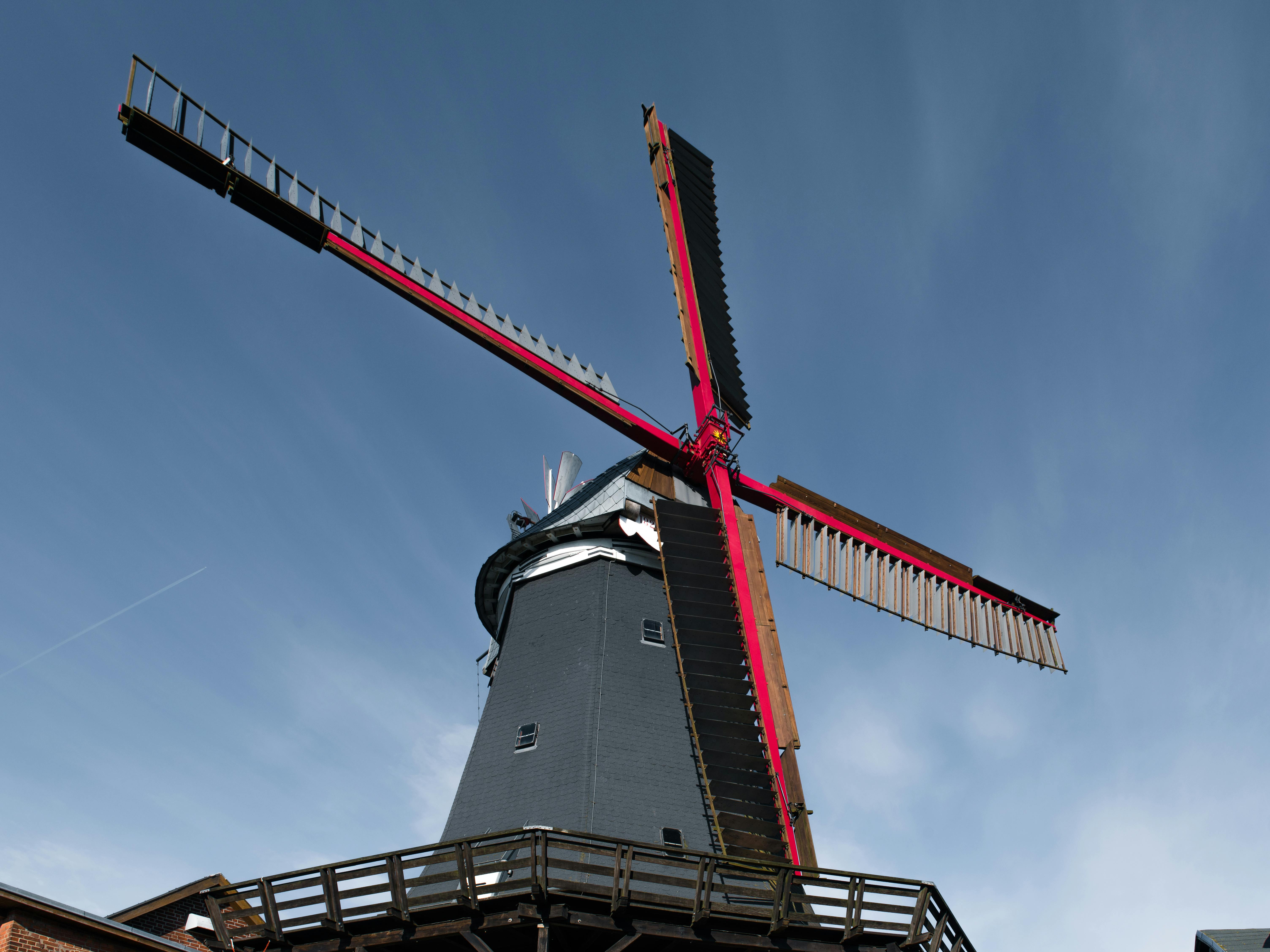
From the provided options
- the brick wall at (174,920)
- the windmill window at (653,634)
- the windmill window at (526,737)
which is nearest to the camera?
the windmill window at (526,737)

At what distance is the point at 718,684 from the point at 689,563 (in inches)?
86.3

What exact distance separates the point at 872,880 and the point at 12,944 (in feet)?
29.6

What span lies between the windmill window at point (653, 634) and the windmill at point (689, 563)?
21 mm

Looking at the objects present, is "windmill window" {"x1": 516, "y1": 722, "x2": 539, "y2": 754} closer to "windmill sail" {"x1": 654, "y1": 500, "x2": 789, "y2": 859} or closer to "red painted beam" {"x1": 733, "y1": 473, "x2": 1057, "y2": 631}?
"windmill sail" {"x1": 654, "y1": 500, "x2": 789, "y2": 859}

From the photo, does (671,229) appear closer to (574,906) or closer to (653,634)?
(653,634)

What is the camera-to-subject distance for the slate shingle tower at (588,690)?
12.4 m

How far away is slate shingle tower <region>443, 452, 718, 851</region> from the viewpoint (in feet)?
40.6

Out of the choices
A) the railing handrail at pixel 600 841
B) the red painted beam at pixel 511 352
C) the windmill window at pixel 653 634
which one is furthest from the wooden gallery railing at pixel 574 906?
the red painted beam at pixel 511 352

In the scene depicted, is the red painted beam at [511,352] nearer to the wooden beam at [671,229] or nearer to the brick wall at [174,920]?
the wooden beam at [671,229]

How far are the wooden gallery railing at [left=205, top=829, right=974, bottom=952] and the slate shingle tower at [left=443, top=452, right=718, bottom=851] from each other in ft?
6.21

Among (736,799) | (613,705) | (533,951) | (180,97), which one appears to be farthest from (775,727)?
(180,97)

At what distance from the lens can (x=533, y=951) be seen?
33.3 feet

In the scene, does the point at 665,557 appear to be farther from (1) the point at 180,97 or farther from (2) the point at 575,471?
(1) the point at 180,97

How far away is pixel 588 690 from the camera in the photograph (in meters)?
13.5
